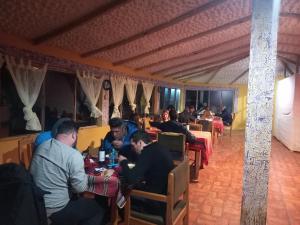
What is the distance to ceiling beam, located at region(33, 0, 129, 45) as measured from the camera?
2.91 m

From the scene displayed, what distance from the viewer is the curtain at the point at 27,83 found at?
140 inches

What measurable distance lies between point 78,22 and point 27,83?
48.1 inches

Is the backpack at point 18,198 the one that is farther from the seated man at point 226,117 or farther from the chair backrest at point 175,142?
the seated man at point 226,117

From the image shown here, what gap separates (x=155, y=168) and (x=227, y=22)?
115 inches

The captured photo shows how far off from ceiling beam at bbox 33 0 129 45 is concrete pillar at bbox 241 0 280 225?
5.34 feet

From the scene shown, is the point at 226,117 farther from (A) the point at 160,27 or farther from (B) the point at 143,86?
(A) the point at 160,27

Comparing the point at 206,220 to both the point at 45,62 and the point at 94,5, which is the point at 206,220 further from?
the point at 45,62

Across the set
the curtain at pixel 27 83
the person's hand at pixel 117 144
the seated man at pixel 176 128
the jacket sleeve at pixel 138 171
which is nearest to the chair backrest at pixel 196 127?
the seated man at pixel 176 128

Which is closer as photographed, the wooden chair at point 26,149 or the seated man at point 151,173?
the seated man at point 151,173

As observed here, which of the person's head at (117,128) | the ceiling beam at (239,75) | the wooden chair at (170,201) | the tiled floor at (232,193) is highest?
the ceiling beam at (239,75)

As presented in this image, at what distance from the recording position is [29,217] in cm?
144

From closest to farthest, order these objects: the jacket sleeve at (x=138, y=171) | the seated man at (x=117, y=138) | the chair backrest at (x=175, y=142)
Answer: the jacket sleeve at (x=138, y=171)
the seated man at (x=117, y=138)
the chair backrest at (x=175, y=142)

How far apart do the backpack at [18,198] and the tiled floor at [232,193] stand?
1.86 metres

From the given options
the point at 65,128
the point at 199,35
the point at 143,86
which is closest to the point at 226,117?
the point at 143,86
